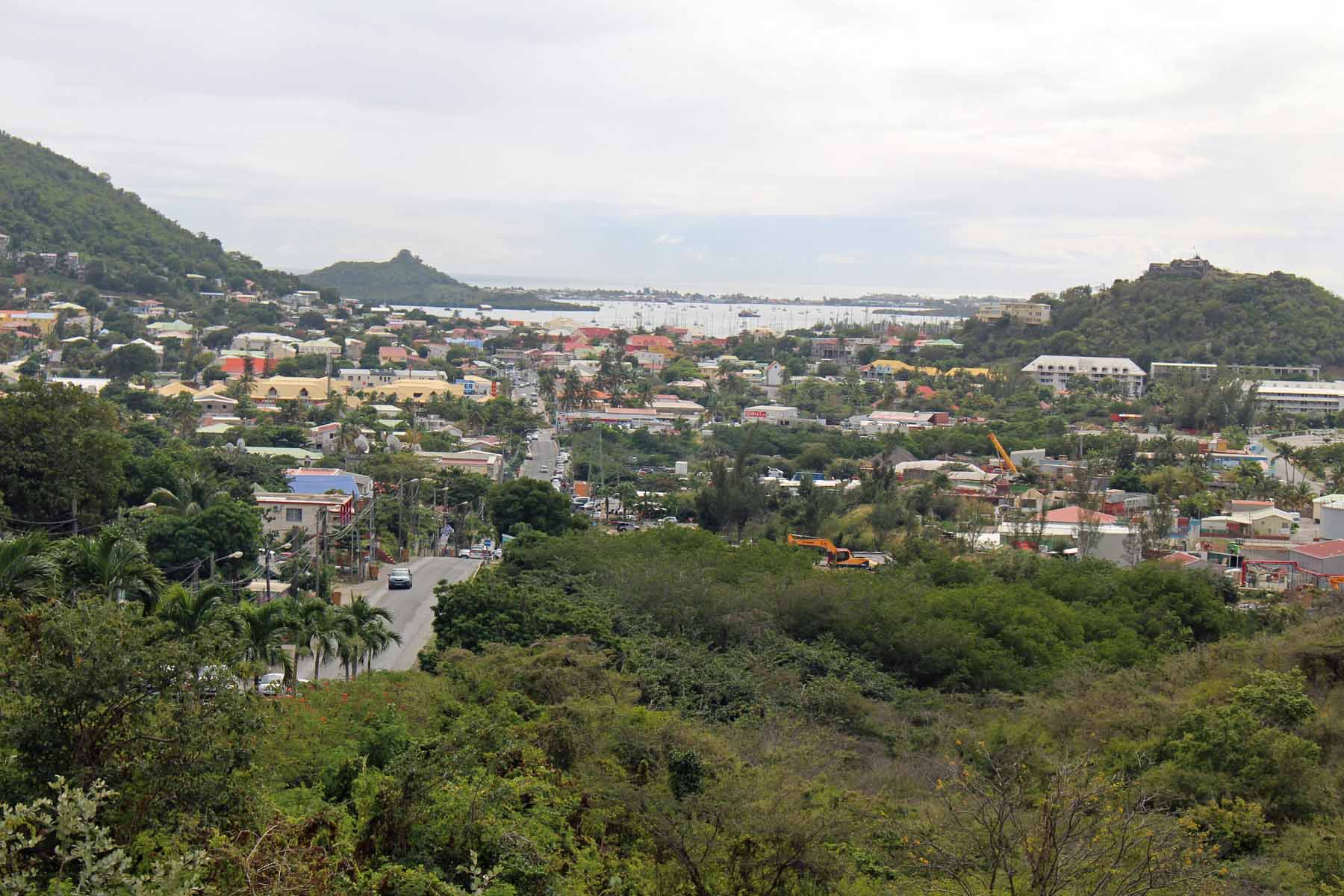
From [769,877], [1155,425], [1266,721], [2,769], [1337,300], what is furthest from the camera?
[1337,300]

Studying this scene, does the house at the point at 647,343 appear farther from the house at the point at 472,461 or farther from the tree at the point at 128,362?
the house at the point at 472,461

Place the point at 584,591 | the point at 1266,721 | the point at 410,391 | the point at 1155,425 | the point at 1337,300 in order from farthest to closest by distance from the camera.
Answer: the point at 1337,300, the point at 410,391, the point at 1155,425, the point at 584,591, the point at 1266,721

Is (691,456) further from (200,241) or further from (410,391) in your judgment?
(200,241)

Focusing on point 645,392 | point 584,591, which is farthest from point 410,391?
point 584,591

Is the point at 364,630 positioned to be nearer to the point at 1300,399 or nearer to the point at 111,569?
the point at 111,569

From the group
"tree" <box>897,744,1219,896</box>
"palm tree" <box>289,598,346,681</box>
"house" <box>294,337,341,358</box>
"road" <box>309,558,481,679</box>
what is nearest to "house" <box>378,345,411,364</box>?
"house" <box>294,337,341,358</box>

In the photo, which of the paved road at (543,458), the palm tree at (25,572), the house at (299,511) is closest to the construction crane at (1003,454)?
the paved road at (543,458)

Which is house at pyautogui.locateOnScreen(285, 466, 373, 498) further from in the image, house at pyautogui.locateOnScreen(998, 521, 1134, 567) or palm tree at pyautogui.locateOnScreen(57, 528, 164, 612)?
palm tree at pyautogui.locateOnScreen(57, 528, 164, 612)
